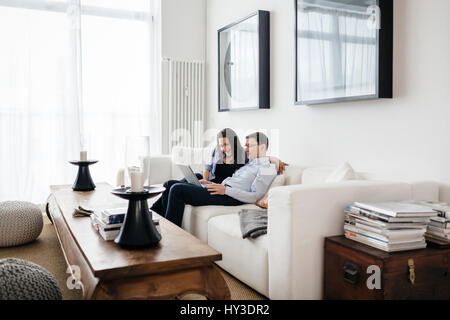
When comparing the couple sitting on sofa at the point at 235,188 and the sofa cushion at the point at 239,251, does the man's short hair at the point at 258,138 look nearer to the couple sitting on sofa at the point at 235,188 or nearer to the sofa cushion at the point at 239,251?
the couple sitting on sofa at the point at 235,188

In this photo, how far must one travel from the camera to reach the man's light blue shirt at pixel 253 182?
306 centimetres

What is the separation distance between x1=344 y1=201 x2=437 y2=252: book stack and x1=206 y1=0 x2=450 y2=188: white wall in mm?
560

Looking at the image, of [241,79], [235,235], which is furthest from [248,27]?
[235,235]

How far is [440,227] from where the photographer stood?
1.95 metres

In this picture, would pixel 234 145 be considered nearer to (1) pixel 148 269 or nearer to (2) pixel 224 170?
(2) pixel 224 170

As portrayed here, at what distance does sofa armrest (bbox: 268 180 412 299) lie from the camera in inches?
79.0

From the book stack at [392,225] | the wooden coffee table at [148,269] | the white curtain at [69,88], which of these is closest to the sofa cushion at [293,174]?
the book stack at [392,225]

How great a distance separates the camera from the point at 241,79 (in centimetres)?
429

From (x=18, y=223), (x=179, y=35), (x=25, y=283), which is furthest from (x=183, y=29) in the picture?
(x=25, y=283)

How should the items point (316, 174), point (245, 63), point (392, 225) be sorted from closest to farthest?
point (392, 225), point (316, 174), point (245, 63)

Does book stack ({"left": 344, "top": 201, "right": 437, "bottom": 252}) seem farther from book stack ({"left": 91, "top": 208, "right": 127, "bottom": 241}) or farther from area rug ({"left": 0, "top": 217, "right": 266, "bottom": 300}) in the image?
book stack ({"left": 91, "top": 208, "right": 127, "bottom": 241})

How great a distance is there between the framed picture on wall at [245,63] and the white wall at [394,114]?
3.1 inches

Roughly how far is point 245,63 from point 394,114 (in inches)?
75.2
